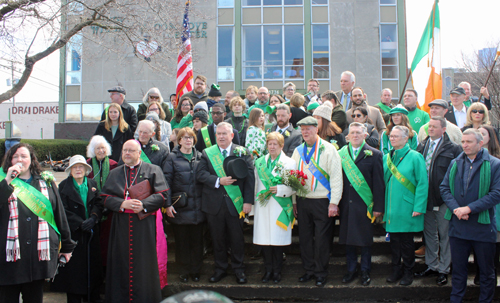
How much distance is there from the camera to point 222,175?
537 centimetres

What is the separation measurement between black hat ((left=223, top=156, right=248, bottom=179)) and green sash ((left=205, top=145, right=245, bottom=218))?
0.14 m

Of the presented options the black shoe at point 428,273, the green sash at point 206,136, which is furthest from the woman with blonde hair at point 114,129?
the black shoe at point 428,273

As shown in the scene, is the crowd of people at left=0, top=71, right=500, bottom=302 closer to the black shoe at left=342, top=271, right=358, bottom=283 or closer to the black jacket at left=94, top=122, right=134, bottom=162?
the black shoe at left=342, top=271, right=358, bottom=283

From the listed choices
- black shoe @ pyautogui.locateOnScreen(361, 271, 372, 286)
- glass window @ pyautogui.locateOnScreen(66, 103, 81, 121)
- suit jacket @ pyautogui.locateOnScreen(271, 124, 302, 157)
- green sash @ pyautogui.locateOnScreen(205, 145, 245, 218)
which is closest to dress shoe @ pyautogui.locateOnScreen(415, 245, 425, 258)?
black shoe @ pyautogui.locateOnScreen(361, 271, 372, 286)

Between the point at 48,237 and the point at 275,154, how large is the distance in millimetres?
2892

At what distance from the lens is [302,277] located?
5.23 meters

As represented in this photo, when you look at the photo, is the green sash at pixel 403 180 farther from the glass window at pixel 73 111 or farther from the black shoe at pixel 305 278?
the glass window at pixel 73 111

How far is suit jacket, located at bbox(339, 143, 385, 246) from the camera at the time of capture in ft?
16.4

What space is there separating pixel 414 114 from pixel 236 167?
3726 millimetres

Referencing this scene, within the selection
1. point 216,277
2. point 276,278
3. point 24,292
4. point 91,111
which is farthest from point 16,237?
point 91,111

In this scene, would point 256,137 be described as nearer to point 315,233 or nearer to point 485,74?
point 315,233

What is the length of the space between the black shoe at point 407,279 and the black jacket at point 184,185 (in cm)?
274

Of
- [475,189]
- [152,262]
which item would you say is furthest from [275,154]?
[475,189]

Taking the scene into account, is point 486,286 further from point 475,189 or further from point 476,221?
point 475,189
